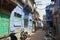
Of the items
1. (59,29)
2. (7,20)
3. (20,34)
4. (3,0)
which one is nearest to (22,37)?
(20,34)

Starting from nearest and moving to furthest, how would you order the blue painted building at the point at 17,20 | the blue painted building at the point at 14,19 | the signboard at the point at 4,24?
the signboard at the point at 4,24 < the blue painted building at the point at 14,19 < the blue painted building at the point at 17,20

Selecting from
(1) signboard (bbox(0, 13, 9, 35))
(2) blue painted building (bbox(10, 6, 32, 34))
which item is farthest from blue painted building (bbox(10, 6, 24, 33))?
(1) signboard (bbox(0, 13, 9, 35))

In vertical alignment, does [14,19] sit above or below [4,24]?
above

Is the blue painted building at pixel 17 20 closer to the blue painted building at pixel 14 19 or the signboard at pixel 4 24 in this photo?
the blue painted building at pixel 14 19

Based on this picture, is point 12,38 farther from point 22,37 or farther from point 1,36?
point 22,37

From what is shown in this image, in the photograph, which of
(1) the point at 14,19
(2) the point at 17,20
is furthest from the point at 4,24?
(2) the point at 17,20

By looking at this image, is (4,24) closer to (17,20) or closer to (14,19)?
(14,19)

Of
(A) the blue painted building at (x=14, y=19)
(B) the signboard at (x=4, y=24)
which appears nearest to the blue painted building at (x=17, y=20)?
(A) the blue painted building at (x=14, y=19)

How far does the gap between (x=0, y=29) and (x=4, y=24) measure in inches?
19.9

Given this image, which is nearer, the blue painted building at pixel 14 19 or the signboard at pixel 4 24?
the signboard at pixel 4 24

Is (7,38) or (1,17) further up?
(1,17)

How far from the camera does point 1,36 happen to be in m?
7.48

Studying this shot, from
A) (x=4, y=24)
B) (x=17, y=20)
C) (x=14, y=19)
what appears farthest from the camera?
(x=17, y=20)

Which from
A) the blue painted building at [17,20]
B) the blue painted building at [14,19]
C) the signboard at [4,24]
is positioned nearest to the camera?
the signboard at [4,24]
